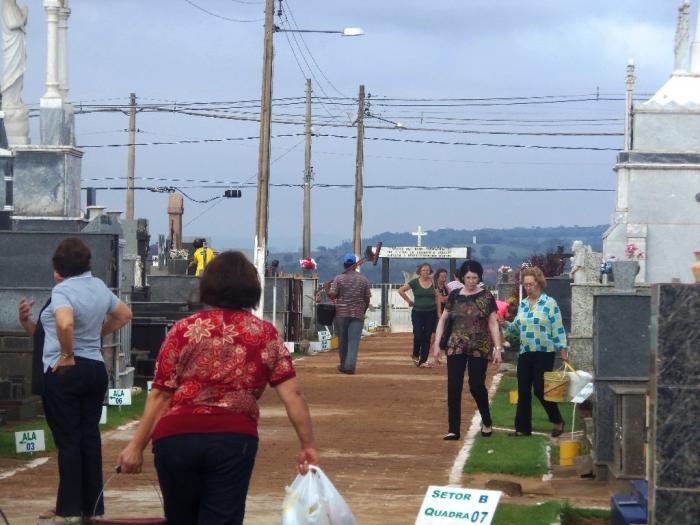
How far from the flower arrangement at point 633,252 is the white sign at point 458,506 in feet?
63.6

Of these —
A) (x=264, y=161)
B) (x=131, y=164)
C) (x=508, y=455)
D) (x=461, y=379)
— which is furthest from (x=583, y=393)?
(x=131, y=164)

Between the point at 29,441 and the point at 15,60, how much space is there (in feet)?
42.1

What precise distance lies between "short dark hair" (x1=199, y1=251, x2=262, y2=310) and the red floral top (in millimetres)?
55

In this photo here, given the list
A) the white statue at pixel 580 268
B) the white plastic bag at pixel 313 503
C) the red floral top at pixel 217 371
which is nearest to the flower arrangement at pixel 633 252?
the white statue at pixel 580 268

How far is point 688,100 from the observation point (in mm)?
28547

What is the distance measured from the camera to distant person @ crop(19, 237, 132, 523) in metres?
9.56

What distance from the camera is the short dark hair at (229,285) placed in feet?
22.9

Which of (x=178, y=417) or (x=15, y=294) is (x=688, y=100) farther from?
(x=178, y=417)

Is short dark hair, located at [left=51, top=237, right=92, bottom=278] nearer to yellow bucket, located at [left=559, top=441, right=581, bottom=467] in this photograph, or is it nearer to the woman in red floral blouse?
the woman in red floral blouse

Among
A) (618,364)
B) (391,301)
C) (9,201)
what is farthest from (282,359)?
(391,301)

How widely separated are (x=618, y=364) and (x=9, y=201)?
12.8m

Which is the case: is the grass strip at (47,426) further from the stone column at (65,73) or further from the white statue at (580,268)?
the white statue at (580,268)

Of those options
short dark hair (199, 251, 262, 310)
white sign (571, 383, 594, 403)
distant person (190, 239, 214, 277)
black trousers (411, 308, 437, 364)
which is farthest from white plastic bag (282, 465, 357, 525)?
distant person (190, 239, 214, 277)

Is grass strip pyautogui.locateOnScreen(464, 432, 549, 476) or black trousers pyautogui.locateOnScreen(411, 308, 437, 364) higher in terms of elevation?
black trousers pyautogui.locateOnScreen(411, 308, 437, 364)
